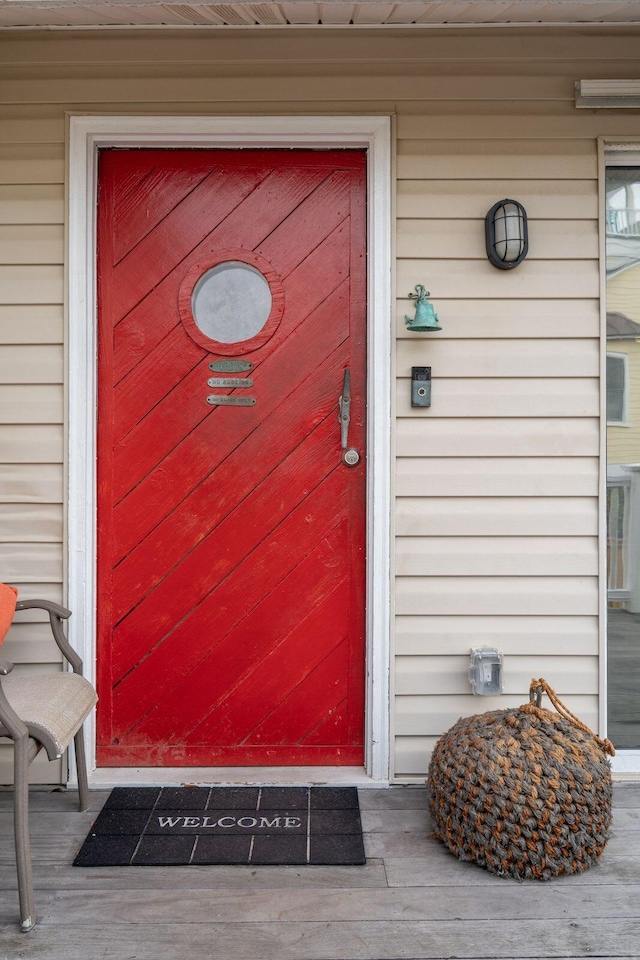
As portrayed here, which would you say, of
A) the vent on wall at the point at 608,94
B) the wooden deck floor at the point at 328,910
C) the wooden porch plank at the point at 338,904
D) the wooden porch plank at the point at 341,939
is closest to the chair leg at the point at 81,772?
the wooden deck floor at the point at 328,910

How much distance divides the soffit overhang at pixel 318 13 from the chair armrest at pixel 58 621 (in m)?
1.78

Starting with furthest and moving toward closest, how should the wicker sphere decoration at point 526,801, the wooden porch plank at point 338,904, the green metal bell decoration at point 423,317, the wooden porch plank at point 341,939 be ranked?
the green metal bell decoration at point 423,317
the wicker sphere decoration at point 526,801
the wooden porch plank at point 338,904
the wooden porch plank at point 341,939

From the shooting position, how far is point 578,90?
2.45 m

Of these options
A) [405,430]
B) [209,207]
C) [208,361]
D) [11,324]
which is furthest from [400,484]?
[11,324]

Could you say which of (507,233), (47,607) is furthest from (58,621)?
(507,233)

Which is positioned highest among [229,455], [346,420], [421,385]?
[421,385]

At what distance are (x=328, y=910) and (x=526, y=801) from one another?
584 mm

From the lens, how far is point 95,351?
8.28 ft

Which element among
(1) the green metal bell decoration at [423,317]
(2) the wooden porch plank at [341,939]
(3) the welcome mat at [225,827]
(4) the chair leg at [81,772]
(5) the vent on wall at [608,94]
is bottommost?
(2) the wooden porch plank at [341,939]

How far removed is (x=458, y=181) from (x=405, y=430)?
87cm

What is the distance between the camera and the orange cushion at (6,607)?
2.10m

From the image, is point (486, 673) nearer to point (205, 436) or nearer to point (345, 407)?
point (345, 407)

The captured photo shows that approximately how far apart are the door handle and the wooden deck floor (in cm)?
121

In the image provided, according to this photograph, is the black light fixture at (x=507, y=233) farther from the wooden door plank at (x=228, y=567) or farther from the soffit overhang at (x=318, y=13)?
the wooden door plank at (x=228, y=567)
